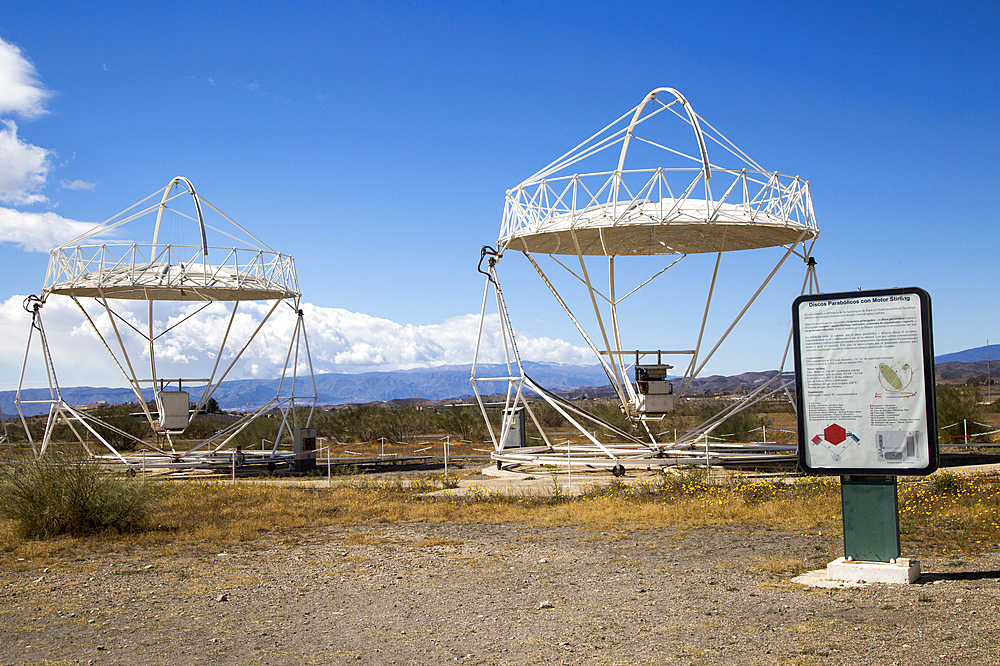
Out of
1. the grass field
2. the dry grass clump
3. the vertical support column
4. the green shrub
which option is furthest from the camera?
the green shrub

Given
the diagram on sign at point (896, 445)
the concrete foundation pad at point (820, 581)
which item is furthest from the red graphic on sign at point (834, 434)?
the concrete foundation pad at point (820, 581)

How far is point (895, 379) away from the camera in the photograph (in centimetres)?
980

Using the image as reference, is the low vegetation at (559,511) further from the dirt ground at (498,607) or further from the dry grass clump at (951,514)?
the dirt ground at (498,607)

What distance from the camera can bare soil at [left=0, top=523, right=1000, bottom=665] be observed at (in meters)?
7.67

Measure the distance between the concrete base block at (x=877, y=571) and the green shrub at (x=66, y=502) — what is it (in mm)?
11517

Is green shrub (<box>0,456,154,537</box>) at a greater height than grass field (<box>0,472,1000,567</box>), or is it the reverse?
green shrub (<box>0,456,154,537</box>)

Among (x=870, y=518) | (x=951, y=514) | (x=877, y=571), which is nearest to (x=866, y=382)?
(x=870, y=518)

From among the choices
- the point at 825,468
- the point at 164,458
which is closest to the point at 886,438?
the point at 825,468

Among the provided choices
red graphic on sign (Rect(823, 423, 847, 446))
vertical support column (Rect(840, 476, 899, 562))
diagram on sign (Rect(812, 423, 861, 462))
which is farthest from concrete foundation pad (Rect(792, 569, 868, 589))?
red graphic on sign (Rect(823, 423, 847, 446))

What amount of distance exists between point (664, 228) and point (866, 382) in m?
13.1

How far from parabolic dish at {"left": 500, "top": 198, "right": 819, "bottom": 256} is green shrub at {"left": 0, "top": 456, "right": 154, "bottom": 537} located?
38.5ft

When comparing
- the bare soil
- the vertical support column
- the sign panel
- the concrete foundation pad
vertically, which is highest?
the sign panel

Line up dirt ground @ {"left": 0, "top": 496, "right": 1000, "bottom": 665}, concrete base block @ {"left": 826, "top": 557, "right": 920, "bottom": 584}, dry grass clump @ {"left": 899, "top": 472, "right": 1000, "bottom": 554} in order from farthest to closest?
dry grass clump @ {"left": 899, "top": 472, "right": 1000, "bottom": 554} < concrete base block @ {"left": 826, "top": 557, "right": 920, "bottom": 584} < dirt ground @ {"left": 0, "top": 496, "right": 1000, "bottom": 665}

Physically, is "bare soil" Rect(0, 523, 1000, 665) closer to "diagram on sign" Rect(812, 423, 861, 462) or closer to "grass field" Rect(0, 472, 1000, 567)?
"grass field" Rect(0, 472, 1000, 567)
